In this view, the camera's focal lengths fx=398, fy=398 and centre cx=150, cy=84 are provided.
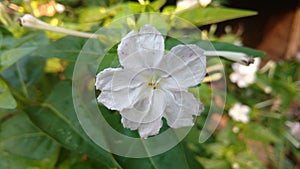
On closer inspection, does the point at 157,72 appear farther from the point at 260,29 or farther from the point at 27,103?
the point at 260,29

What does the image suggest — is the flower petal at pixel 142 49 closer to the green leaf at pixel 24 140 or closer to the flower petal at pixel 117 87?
the flower petal at pixel 117 87

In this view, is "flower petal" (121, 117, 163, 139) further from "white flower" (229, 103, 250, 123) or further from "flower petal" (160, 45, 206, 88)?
"white flower" (229, 103, 250, 123)

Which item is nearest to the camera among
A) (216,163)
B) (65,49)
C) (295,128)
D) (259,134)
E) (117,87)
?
(117,87)

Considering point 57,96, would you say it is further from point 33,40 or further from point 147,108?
point 147,108

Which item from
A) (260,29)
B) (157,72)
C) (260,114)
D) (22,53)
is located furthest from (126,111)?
(260,29)

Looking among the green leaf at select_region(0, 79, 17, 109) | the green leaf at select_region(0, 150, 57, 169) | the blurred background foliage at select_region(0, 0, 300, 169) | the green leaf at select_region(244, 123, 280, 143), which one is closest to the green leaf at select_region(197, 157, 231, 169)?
the blurred background foliage at select_region(0, 0, 300, 169)

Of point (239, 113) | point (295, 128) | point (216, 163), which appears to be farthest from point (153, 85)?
point (295, 128)

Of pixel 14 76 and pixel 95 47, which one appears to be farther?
pixel 14 76

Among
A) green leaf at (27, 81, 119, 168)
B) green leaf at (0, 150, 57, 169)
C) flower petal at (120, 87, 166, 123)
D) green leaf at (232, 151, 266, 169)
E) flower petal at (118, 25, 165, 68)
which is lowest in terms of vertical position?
green leaf at (232, 151, 266, 169)
